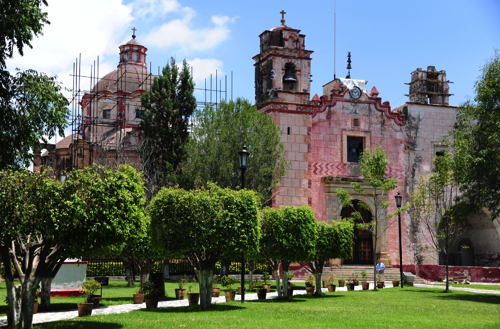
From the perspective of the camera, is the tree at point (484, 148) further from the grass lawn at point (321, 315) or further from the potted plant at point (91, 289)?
the potted plant at point (91, 289)

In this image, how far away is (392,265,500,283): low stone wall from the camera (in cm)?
3003

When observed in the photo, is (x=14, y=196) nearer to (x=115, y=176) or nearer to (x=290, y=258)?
(x=115, y=176)

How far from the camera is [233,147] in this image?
27.6 meters

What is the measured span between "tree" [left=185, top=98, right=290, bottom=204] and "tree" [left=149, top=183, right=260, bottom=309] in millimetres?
10866

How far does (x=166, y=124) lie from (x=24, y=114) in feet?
51.9

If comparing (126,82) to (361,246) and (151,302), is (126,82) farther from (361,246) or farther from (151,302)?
(151,302)

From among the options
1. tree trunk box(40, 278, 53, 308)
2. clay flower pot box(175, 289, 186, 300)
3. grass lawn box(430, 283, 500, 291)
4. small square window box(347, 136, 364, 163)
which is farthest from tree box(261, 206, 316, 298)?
small square window box(347, 136, 364, 163)

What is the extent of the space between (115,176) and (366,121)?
2263cm

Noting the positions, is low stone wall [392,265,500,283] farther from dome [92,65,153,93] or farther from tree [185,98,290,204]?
dome [92,65,153,93]

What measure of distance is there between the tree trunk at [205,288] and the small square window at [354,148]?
17.7 m

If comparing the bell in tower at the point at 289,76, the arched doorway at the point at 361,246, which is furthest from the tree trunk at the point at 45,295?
the arched doorway at the point at 361,246

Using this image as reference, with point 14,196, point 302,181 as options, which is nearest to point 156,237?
point 14,196

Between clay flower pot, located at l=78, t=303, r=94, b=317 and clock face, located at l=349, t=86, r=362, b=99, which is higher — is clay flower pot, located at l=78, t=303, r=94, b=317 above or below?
below

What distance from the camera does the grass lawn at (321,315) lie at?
12.7 metres
